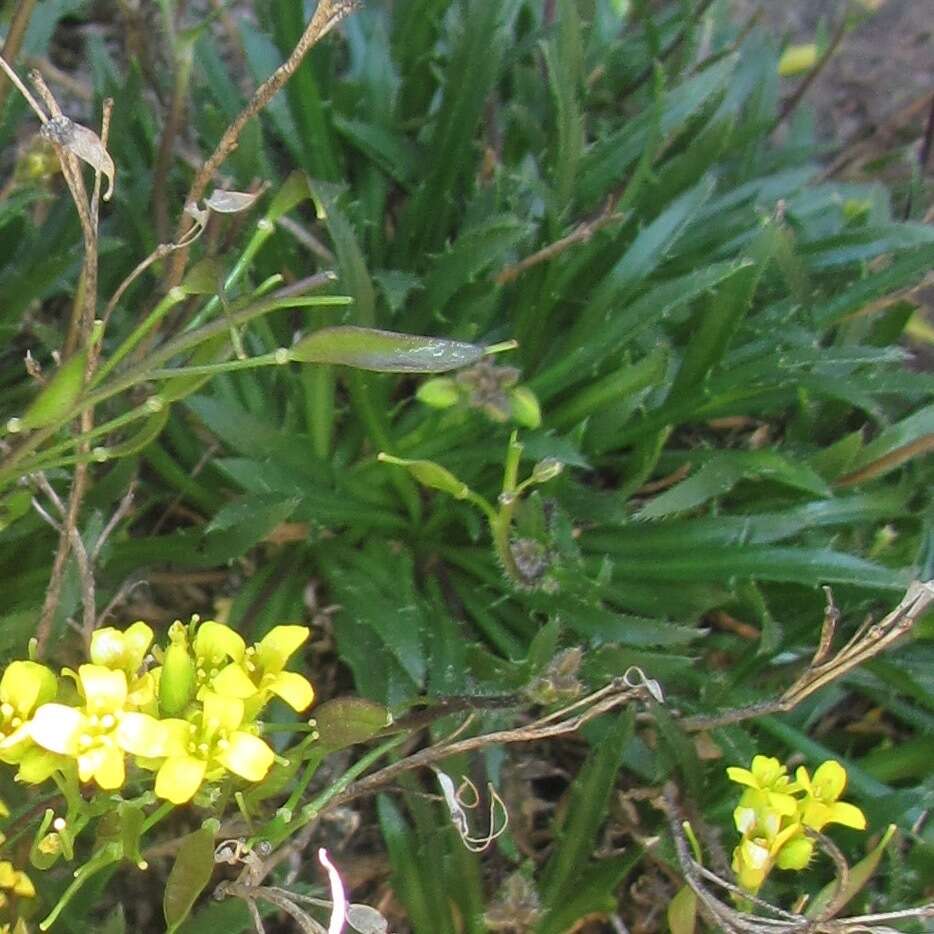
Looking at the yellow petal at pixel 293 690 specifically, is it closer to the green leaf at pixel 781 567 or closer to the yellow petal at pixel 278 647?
the yellow petal at pixel 278 647

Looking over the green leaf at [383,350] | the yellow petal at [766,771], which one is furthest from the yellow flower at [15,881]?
the yellow petal at [766,771]

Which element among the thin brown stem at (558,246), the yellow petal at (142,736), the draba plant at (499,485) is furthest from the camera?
the thin brown stem at (558,246)

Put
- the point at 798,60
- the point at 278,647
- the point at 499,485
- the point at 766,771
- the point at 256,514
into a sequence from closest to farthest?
1. the point at 278,647
2. the point at 766,771
3. the point at 256,514
4. the point at 499,485
5. the point at 798,60

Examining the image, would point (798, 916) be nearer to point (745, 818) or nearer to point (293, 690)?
point (745, 818)


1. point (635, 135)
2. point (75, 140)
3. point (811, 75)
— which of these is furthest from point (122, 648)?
point (811, 75)

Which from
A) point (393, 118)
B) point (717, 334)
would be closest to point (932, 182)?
point (717, 334)

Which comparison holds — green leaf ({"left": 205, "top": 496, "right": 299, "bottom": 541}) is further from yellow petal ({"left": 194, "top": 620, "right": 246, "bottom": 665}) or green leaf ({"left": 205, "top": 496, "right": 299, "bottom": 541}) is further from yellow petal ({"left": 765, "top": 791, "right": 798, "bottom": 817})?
yellow petal ({"left": 765, "top": 791, "right": 798, "bottom": 817})

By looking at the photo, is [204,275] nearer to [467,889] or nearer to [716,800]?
[467,889]
